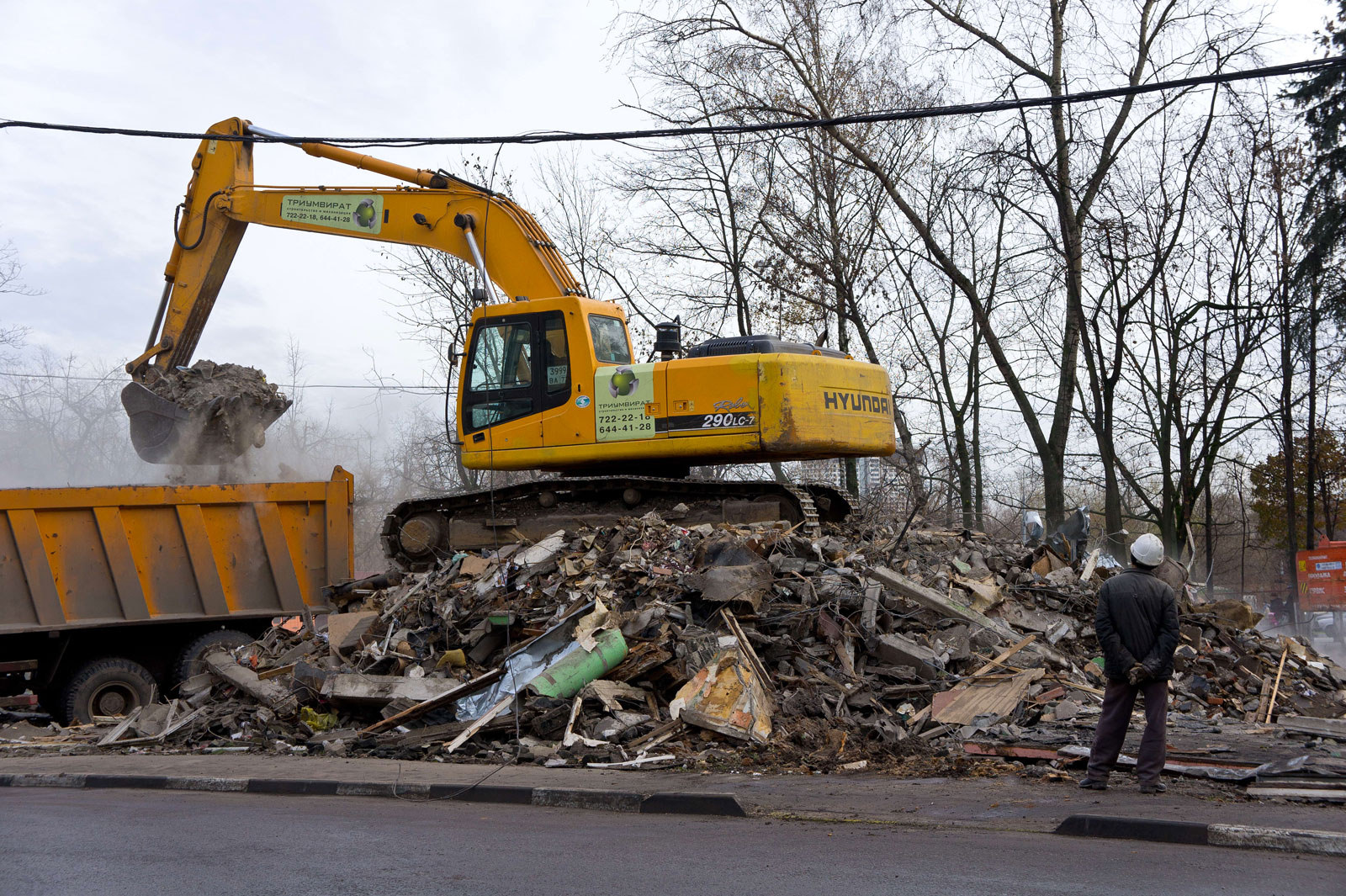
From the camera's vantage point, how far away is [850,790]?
734 centimetres

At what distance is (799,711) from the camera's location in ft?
30.8

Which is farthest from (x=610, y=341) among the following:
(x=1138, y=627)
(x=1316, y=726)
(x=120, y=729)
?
(x=1316, y=726)

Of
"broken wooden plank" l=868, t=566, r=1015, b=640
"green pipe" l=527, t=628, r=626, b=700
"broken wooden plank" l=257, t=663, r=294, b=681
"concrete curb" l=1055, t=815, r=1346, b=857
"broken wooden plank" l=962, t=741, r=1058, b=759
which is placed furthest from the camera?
"broken wooden plank" l=257, t=663, r=294, b=681

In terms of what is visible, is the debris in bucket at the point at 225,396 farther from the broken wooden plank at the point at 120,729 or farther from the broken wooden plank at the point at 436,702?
the broken wooden plank at the point at 436,702

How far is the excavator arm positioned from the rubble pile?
332cm

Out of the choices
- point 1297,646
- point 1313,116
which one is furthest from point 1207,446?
point 1297,646

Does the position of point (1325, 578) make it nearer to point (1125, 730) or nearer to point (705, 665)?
point (705, 665)

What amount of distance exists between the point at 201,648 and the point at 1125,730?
9.85 m

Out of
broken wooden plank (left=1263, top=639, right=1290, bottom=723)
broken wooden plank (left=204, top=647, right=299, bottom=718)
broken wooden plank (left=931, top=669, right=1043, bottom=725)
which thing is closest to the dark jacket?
broken wooden plank (left=931, top=669, right=1043, bottom=725)

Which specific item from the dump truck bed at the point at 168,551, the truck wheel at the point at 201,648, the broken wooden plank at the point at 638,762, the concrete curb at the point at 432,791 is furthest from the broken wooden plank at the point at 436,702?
the dump truck bed at the point at 168,551

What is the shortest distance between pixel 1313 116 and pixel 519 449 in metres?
19.1

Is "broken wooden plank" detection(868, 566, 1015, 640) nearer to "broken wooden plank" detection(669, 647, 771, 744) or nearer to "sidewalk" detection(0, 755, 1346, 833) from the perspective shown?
"broken wooden plank" detection(669, 647, 771, 744)

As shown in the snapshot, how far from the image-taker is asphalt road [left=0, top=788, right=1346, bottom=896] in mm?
4809

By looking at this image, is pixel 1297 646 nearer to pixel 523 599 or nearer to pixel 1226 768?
pixel 1226 768
